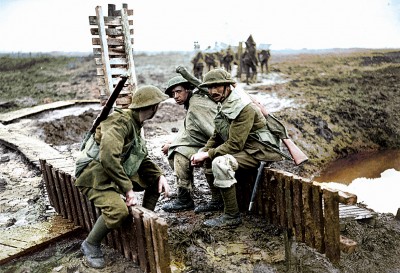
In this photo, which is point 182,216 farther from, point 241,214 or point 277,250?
point 277,250

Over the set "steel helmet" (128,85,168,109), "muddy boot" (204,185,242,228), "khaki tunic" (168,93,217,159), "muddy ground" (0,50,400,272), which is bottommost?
"muddy ground" (0,50,400,272)

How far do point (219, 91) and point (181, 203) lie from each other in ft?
5.41

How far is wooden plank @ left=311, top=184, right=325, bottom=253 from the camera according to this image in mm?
3643

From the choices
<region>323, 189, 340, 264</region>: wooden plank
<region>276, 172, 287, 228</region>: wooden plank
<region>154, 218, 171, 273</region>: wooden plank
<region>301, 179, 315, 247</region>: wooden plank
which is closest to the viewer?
<region>154, 218, 171, 273</region>: wooden plank

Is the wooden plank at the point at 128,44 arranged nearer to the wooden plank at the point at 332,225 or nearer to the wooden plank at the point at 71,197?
the wooden plank at the point at 71,197

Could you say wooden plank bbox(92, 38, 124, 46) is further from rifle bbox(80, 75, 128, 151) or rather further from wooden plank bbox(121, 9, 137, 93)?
rifle bbox(80, 75, 128, 151)

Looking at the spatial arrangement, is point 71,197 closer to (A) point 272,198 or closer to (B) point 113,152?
(B) point 113,152

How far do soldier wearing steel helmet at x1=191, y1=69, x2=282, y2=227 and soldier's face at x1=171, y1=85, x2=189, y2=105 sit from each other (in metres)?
0.62

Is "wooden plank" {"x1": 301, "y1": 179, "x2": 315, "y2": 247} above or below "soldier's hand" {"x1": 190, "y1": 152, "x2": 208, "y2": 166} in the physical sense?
below

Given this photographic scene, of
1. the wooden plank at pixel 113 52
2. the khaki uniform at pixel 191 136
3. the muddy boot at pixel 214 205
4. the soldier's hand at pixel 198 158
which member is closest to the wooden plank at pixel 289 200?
the soldier's hand at pixel 198 158

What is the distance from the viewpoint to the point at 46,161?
4918 mm

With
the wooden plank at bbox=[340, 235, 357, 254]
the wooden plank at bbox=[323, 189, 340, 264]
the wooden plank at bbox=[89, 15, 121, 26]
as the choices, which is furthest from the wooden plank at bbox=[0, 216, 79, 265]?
the wooden plank at bbox=[89, 15, 121, 26]

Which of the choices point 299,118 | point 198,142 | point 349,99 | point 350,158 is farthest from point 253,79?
point 198,142

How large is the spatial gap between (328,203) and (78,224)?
285cm
